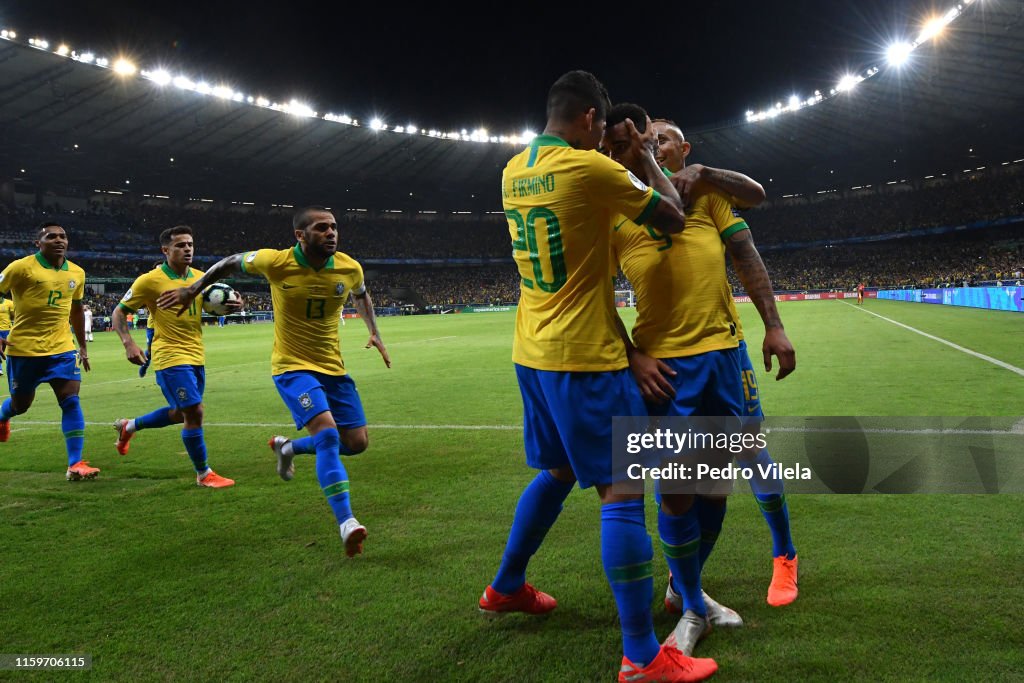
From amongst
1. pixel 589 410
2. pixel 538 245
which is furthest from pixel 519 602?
pixel 538 245

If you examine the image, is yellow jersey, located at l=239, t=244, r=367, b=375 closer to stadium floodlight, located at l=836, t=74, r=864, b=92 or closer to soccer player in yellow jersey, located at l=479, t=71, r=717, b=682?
soccer player in yellow jersey, located at l=479, t=71, r=717, b=682

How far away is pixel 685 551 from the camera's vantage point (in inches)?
104

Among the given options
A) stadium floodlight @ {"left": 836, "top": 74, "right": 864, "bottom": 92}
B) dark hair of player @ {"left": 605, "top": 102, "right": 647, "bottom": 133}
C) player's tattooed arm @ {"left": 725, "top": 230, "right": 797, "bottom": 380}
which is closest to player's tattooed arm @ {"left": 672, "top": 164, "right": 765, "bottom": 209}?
player's tattooed arm @ {"left": 725, "top": 230, "right": 797, "bottom": 380}

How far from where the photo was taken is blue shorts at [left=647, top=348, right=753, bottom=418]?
267 centimetres

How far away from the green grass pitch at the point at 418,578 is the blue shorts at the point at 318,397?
70cm

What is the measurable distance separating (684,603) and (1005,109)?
54.5 metres

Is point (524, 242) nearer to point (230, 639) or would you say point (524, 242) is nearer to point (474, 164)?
point (230, 639)

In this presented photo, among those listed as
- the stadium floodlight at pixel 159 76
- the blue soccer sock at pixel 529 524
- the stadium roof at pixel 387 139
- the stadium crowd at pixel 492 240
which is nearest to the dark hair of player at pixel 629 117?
the blue soccer sock at pixel 529 524

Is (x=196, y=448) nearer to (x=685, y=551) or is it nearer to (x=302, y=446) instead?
(x=302, y=446)

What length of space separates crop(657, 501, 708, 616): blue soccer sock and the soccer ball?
3960mm

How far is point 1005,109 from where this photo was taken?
43.1 m

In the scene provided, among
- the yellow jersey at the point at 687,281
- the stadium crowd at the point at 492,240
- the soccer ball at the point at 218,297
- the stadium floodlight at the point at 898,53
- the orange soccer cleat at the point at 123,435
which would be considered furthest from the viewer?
the stadium crowd at the point at 492,240

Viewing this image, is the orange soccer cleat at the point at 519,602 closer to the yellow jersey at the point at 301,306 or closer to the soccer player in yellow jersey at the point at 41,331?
the yellow jersey at the point at 301,306

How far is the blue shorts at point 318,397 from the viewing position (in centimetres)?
427
